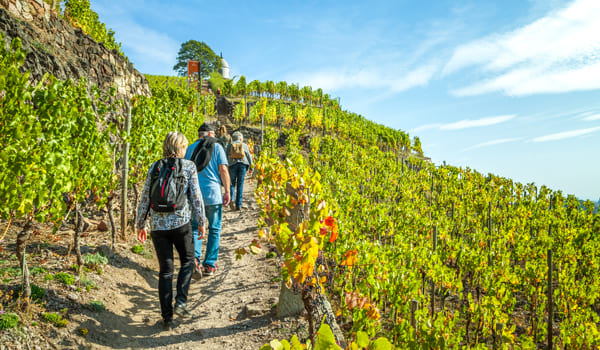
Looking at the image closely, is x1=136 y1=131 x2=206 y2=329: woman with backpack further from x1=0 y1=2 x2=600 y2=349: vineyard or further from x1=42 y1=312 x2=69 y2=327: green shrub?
x1=42 y1=312 x2=69 y2=327: green shrub

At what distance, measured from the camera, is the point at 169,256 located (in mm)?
3006

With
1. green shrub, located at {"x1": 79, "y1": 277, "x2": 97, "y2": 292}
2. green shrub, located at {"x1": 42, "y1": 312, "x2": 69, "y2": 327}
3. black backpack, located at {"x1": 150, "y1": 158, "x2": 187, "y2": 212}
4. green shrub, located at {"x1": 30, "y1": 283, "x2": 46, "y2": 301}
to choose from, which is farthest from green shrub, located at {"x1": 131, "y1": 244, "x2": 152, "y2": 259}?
black backpack, located at {"x1": 150, "y1": 158, "x2": 187, "y2": 212}

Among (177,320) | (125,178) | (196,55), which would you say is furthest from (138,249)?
(196,55)

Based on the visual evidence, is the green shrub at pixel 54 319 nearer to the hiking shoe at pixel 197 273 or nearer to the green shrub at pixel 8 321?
the green shrub at pixel 8 321

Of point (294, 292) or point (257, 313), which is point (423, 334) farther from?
point (257, 313)

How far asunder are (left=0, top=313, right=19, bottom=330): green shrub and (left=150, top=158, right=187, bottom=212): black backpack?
1372mm

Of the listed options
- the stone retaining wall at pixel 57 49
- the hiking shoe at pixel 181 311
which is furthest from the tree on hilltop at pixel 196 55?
the hiking shoe at pixel 181 311

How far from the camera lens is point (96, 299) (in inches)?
136

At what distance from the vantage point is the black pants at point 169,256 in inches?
117

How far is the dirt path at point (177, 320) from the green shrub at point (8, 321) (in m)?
0.25

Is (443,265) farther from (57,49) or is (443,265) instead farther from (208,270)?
(57,49)

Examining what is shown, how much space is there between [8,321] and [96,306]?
32.3 inches

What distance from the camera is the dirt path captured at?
2967mm

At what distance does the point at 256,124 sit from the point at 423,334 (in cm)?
2721
